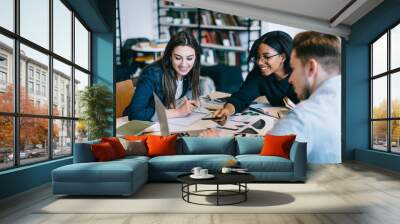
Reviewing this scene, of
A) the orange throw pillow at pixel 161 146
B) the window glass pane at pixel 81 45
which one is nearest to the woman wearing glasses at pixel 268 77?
the orange throw pillow at pixel 161 146

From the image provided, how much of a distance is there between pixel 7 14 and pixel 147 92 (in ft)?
→ 14.2

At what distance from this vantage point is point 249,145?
7.05 meters

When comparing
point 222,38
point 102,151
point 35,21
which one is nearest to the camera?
point 102,151

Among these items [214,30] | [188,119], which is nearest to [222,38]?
[214,30]

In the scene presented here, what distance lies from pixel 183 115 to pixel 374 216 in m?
5.65

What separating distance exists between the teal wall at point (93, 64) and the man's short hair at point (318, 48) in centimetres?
436

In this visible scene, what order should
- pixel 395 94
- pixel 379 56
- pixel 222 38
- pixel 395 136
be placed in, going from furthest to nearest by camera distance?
pixel 222 38
pixel 379 56
pixel 395 94
pixel 395 136

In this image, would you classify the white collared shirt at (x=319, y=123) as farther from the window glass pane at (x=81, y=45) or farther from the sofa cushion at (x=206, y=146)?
the window glass pane at (x=81, y=45)

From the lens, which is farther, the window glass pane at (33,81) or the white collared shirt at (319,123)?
the white collared shirt at (319,123)

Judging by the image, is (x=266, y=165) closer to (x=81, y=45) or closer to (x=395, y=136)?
(x=395, y=136)

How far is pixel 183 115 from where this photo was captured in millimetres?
9133

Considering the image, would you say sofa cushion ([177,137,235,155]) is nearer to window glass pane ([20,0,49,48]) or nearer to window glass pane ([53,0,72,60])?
window glass pane ([53,0,72,60])

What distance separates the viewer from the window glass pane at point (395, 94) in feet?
26.0

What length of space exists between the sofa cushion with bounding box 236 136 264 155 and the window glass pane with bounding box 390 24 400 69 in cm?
338
